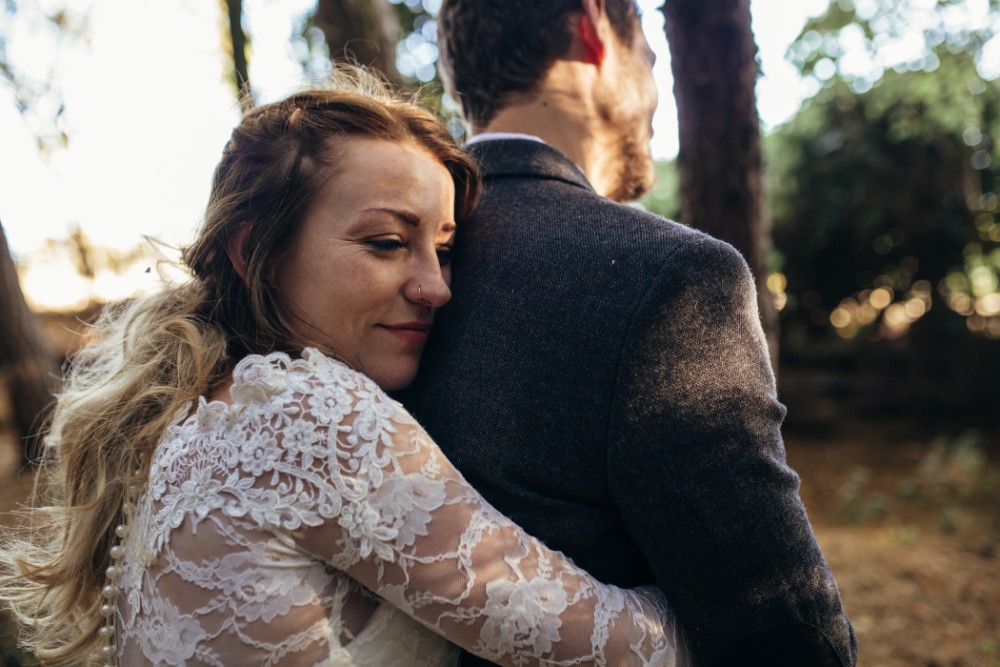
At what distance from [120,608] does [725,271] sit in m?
1.36

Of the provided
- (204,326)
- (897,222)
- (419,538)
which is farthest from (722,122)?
(897,222)

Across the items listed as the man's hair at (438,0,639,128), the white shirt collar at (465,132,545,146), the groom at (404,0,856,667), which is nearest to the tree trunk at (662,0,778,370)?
the man's hair at (438,0,639,128)

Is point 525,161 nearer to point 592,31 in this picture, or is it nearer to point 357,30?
point 592,31

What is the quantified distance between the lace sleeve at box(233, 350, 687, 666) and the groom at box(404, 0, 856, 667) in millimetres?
144

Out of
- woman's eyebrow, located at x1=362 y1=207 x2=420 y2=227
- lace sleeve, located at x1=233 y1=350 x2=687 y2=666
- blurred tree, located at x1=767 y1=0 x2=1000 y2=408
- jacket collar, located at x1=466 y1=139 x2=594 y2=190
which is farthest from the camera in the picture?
blurred tree, located at x1=767 y1=0 x2=1000 y2=408

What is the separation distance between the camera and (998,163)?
903cm

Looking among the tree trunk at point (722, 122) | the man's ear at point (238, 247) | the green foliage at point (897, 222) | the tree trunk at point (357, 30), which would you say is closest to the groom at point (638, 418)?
the man's ear at point (238, 247)

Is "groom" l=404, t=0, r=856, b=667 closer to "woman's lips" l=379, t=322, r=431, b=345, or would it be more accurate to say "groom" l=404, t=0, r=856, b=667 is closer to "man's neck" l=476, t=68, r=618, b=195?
"woman's lips" l=379, t=322, r=431, b=345

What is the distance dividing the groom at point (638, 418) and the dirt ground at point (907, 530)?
2.34 metres

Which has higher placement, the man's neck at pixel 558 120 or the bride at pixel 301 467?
the man's neck at pixel 558 120

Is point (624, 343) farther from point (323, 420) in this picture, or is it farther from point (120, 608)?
point (120, 608)

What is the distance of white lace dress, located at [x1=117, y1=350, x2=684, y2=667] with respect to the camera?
4.10 feet

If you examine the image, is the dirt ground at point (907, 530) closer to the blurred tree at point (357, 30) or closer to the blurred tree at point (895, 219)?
the blurred tree at point (895, 219)

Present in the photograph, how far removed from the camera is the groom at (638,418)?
4.29ft
